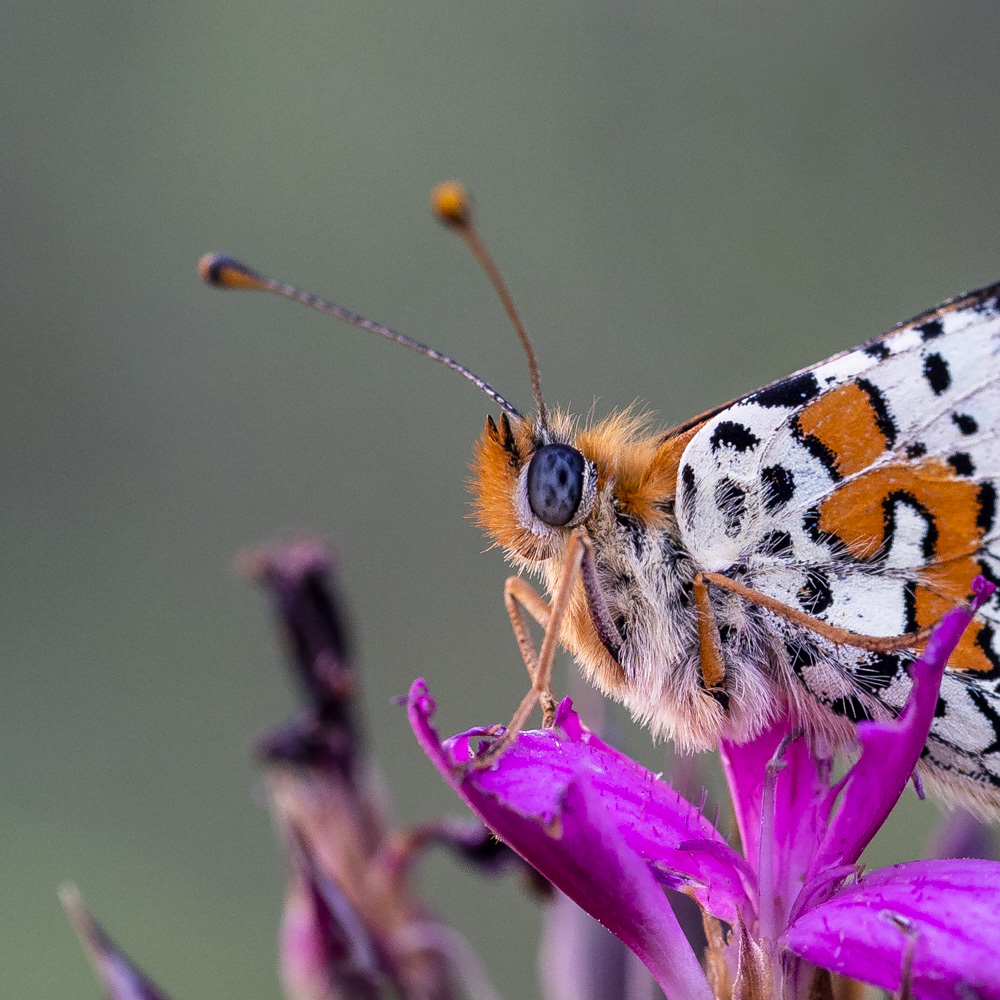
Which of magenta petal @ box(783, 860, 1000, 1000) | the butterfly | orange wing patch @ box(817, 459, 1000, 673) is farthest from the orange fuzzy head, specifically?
magenta petal @ box(783, 860, 1000, 1000)

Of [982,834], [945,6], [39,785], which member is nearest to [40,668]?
[39,785]

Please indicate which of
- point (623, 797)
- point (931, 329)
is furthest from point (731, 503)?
point (623, 797)

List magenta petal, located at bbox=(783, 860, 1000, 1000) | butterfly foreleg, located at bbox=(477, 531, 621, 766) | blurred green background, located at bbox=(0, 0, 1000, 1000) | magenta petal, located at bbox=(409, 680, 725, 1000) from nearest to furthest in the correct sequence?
1. magenta petal, located at bbox=(783, 860, 1000, 1000)
2. magenta petal, located at bbox=(409, 680, 725, 1000)
3. butterfly foreleg, located at bbox=(477, 531, 621, 766)
4. blurred green background, located at bbox=(0, 0, 1000, 1000)

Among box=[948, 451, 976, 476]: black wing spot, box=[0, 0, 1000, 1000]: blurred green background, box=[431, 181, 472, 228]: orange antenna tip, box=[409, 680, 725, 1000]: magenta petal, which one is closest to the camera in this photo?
box=[409, 680, 725, 1000]: magenta petal

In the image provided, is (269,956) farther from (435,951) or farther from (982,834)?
(982,834)

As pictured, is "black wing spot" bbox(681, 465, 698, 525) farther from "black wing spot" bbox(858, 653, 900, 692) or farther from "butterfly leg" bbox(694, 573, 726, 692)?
"black wing spot" bbox(858, 653, 900, 692)

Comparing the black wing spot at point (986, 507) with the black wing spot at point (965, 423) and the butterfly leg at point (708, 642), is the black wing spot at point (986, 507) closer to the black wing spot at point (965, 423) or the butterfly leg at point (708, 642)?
the black wing spot at point (965, 423)
